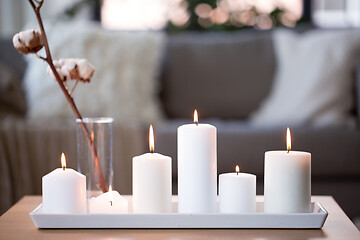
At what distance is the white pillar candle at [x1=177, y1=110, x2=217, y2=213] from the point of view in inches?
35.5

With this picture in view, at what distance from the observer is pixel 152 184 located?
91 cm

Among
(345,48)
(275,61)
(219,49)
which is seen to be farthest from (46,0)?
(345,48)

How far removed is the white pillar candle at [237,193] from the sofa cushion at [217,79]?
1.66 meters

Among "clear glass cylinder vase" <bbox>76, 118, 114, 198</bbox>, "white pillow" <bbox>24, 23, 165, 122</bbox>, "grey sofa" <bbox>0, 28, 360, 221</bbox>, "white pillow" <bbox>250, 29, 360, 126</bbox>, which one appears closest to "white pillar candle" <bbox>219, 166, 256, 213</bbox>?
"clear glass cylinder vase" <bbox>76, 118, 114, 198</bbox>

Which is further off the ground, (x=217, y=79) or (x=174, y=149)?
(x=217, y=79)

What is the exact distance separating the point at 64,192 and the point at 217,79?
1.76 metres

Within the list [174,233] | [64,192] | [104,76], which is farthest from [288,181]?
[104,76]

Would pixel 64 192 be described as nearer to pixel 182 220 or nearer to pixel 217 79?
pixel 182 220

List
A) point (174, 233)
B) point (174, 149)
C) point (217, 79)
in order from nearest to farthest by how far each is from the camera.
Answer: point (174, 233) < point (174, 149) < point (217, 79)

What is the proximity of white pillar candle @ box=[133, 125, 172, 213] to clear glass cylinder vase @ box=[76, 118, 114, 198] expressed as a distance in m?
0.21

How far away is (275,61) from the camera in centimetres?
259

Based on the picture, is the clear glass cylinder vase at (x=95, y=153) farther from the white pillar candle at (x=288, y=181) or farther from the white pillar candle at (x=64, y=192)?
the white pillar candle at (x=288, y=181)

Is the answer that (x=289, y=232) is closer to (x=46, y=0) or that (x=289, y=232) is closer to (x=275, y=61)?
(x=275, y=61)

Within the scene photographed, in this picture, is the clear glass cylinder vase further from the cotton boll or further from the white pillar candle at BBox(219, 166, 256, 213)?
the white pillar candle at BBox(219, 166, 256, 213)
